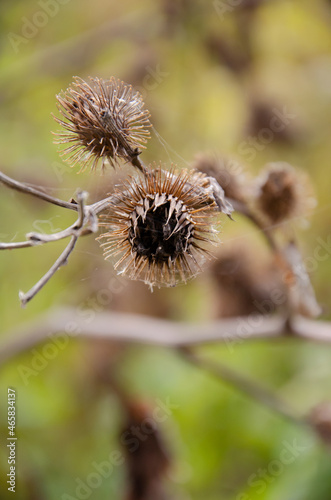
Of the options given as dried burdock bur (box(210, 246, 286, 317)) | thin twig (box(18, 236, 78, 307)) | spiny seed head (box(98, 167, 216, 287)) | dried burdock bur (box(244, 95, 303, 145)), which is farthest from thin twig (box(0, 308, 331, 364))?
dried burdock bur (box(244, 95, 303, 145))

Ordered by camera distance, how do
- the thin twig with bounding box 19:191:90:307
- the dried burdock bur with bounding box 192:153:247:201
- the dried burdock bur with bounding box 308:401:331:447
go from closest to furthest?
the thin twig with bounding box 19:191:90:307 → the dried burdock bur with bounding box 192:153:247:201 → the dried burdock bur with bounding box 308:401:331:447

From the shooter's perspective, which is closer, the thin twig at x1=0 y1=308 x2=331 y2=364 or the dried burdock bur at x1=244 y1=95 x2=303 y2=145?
the thin twig at x1=0 y1=308 x2=331 y2=364

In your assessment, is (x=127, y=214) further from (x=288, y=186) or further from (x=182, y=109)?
(x=182, y=109)

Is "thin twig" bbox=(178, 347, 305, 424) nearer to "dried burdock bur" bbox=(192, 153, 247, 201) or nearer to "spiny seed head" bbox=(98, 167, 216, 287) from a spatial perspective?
"dried burdock bur" bbox=(192, 153, 247, 201)

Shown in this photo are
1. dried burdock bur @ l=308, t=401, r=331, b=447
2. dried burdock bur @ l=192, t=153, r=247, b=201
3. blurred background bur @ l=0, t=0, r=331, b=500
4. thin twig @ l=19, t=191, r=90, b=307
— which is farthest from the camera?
blurred background bur @ l=0, t=0, r=331, b=500

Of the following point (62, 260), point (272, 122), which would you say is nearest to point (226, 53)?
point (272, 122)

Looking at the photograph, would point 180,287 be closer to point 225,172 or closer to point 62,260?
point 225,172

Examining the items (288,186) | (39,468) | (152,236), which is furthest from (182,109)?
(152,236)

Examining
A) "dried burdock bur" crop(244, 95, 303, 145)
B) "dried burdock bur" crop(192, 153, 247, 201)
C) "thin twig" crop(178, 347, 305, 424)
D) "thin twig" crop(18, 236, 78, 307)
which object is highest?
"dried burdock bur" crop(244, 95, 303, 145)
